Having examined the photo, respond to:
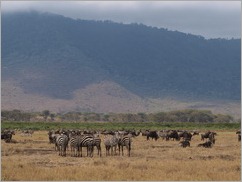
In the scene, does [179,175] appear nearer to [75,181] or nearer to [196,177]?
[196,177]

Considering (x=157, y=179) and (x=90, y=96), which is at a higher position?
(x=90, y=96)

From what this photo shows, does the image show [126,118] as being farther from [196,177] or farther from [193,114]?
[196,177]

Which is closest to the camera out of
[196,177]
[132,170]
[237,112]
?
[196,177]

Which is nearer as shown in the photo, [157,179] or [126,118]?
[157,179]

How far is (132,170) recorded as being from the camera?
19422mm

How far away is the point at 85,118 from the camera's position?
513ft

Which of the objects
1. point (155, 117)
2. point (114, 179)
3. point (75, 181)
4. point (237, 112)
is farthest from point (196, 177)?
point (237, 112)

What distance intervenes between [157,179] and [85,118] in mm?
139800

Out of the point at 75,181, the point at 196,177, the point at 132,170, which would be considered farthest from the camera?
the point at 132,170

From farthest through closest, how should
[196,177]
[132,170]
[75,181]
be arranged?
[132,170] → [196,177] → [75,181]

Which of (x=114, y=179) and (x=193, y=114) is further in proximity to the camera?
(x=193, y=114)

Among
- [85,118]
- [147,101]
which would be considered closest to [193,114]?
[85,118]

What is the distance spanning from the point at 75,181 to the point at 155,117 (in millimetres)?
134848

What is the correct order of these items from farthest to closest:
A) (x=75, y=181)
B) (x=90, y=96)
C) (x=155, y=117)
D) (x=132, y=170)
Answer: (x=90, y=96)
(x=155, y=117)
(x=132, y=170)
(x=75, y=181)
